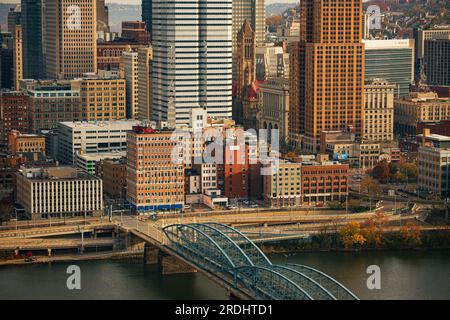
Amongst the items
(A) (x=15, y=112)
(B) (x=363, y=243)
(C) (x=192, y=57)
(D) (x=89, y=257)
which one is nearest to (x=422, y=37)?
(C) (x=192, y=57)

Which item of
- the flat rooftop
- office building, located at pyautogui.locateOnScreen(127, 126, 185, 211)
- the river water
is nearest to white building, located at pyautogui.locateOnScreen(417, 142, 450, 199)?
the river water

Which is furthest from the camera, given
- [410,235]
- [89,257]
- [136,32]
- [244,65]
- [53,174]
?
[136,32]

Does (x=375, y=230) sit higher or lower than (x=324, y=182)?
lower

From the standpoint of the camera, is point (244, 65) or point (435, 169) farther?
point (244, 65)

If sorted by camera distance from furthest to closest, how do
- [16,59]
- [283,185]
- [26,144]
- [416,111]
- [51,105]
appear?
[16,59] → [416,111] → [51,105] → [26,144] → [283,185]

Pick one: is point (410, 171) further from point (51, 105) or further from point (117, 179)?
point (51, 105)
